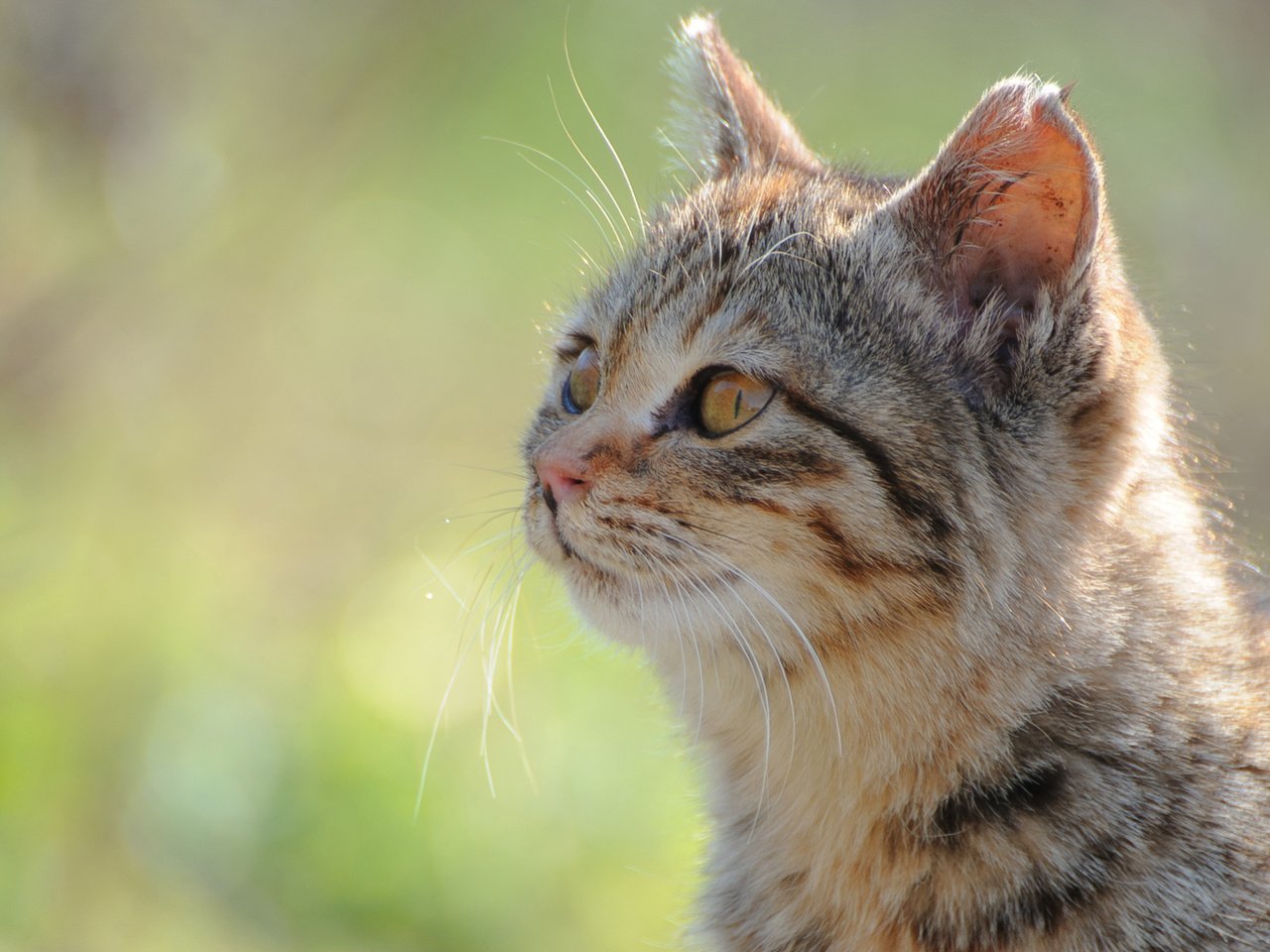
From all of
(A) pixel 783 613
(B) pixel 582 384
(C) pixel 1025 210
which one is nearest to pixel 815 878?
(A) pixel 783 613

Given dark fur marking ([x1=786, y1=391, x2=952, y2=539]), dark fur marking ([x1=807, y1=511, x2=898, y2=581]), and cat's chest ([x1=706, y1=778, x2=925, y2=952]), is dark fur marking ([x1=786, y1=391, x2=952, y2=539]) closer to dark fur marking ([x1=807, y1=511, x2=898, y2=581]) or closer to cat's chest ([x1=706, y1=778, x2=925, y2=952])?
dark fur marking ([x1=807, y1=511, x2=898, y2=581])

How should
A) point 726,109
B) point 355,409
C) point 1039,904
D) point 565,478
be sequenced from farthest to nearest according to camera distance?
point 355,409 → point 726,109 → point 565,478 → point 1039,904

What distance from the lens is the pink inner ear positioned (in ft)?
6.61

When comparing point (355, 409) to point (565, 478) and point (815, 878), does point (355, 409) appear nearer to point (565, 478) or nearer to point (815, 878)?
point (565, 478)

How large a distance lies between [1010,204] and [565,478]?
839mm

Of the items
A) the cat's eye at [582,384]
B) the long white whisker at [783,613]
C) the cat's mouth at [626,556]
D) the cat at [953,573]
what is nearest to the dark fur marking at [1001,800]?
the cat at [953,573]

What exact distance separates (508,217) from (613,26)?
3.19ft

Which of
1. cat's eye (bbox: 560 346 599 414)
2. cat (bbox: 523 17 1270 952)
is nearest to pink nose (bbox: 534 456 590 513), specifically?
cat (bbox: 523 17 1270 952)

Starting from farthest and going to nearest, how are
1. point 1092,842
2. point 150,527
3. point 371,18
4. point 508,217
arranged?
point 508,217 < point 371,18 < point 150,527 < point 1092,842

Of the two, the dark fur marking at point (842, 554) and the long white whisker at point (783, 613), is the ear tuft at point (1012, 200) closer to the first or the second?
the dark fur marking at point (842, 554)

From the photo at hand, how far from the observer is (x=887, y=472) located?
6.88ft

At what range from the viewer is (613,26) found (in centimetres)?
585

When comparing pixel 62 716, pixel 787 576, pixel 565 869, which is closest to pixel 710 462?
pixel 787 576

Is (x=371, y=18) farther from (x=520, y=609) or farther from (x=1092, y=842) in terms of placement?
(x=1092, y=842)
